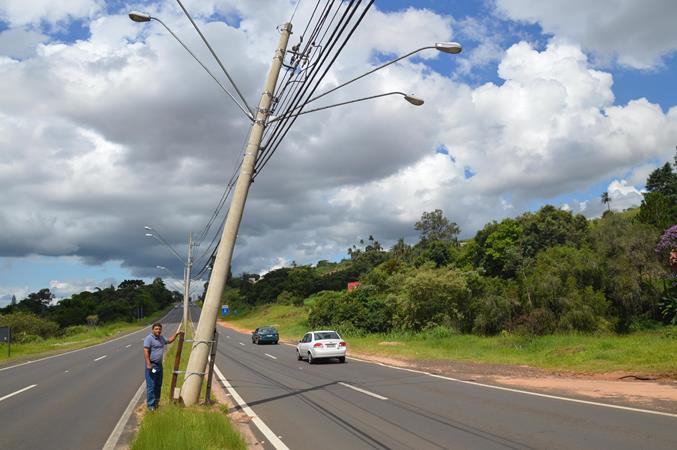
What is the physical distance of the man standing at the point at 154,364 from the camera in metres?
10.2

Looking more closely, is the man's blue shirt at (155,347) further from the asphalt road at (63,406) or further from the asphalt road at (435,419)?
the asphalt road at (435,419)

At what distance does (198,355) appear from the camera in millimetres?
9617

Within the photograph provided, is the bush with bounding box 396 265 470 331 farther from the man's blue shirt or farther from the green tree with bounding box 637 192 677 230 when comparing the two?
the man's blue shirt

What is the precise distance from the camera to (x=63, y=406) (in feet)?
40.0

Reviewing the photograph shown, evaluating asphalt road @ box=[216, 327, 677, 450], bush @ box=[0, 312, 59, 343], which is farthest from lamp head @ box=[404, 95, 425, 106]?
bush @ box=[0, 312, 59, 343]

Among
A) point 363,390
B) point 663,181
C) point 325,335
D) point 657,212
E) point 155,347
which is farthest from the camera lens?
point 663,181

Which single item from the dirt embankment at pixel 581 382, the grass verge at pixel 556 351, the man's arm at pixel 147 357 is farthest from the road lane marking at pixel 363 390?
the grass verge at pixel 556 351

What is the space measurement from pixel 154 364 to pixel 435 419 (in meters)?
5.60

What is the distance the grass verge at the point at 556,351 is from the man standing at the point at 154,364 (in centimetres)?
1274

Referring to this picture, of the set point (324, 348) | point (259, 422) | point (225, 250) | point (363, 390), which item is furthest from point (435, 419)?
point (324, 348)

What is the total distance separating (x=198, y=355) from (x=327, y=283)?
359 ft

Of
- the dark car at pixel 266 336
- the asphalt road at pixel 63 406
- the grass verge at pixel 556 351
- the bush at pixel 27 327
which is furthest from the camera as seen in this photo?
the bush at pixel 27 327

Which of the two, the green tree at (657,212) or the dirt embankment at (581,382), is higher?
the green tree at (657,212)

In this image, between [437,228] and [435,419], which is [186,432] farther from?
[437,228]
